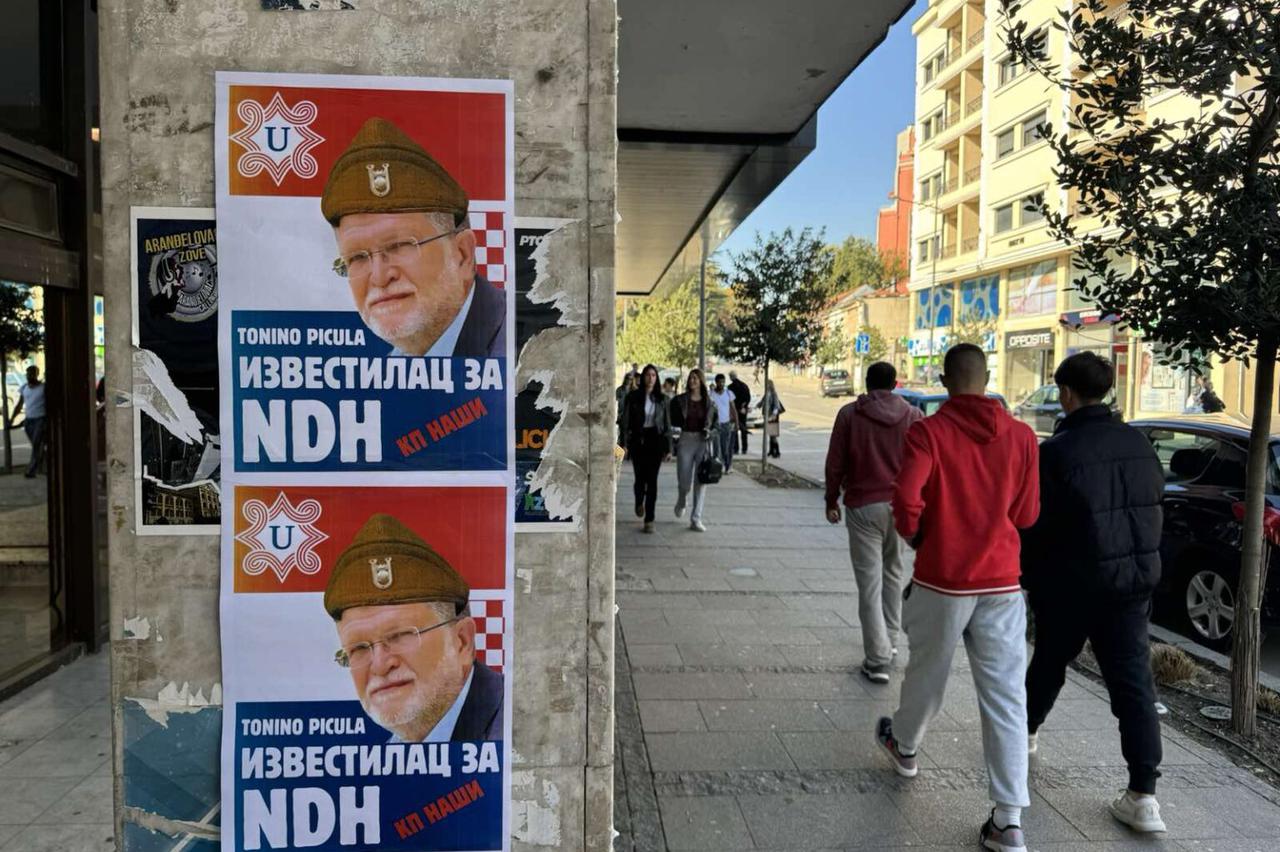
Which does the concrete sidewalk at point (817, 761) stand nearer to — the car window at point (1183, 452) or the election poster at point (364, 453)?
the election poster at point (364, 453)

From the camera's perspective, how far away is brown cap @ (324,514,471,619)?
223 centimetres

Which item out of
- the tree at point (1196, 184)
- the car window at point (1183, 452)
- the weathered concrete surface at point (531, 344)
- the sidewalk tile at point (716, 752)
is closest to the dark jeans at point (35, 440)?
the weathered concrete surface at point (531, 344)

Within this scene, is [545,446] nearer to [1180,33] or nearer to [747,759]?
[747,759]

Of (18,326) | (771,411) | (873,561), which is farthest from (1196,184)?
(771,411)

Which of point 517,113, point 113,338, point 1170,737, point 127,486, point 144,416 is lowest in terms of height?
point 1170,737

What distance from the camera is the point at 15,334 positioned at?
5.32 metres

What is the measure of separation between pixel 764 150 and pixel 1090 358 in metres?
5.03

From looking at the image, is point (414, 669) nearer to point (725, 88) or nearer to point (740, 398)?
point (725, 88)

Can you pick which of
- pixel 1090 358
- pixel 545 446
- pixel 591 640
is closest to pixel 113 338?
pixel 545 446

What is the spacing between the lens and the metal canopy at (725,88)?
5.15 meters

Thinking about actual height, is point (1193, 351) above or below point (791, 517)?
above

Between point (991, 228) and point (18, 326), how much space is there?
45670 millimetres

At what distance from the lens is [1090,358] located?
149 inches

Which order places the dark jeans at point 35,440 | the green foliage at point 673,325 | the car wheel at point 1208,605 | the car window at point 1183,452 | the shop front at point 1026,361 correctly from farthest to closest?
the shop front at point 1026,361, the green foliage at point 673,325, the car window at point 1183,452, the car wheel at point 1208,605, the dark jeans at point 35,440
